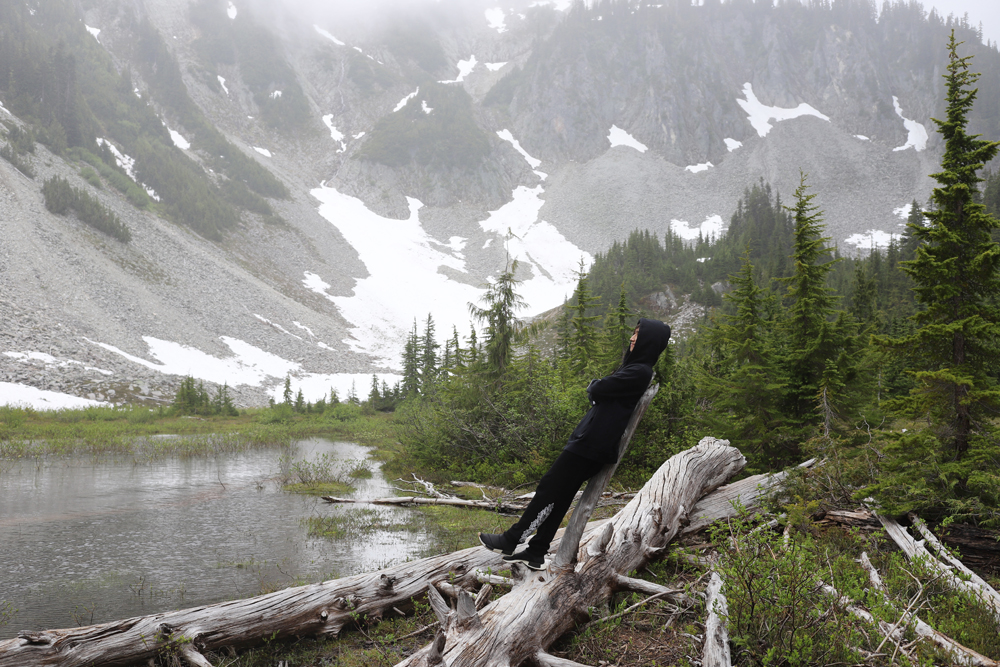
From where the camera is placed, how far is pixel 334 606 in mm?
5426

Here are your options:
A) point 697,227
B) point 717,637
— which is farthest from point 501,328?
point 697,227

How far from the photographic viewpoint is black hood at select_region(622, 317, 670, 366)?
14.7 ft

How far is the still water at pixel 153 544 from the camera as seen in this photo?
677 cm

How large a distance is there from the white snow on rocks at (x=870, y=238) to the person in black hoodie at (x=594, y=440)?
14175 centimetres

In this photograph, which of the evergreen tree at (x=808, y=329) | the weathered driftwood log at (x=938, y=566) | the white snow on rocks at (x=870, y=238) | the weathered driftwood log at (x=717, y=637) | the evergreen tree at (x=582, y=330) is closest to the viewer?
the weathered driftwood log at (x=717, y=637)

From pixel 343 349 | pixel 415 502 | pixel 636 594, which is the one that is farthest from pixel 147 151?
pixel 636 594

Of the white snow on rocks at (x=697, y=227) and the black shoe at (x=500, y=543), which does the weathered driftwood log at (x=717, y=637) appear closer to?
the black shoe at (x=500, y=543)

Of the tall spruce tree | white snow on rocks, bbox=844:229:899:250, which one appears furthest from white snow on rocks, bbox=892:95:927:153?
the tall spruce tree

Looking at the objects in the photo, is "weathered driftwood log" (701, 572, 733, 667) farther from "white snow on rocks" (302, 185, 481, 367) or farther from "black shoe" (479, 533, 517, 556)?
"white snow on rocks" (302, 185, 481, 367)

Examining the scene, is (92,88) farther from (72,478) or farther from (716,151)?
(716,151)

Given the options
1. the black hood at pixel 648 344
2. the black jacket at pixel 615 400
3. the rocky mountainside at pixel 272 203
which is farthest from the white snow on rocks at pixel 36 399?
the black hood at pixel 648 344

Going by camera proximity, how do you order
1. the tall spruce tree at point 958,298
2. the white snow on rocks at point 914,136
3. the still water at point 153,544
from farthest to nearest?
the white snow on rocks at point 914,136
the still water at point 153,544
the tall spruce tree at point 958,298

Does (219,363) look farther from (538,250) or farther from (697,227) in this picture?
(697,227)

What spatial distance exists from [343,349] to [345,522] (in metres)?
64.9
